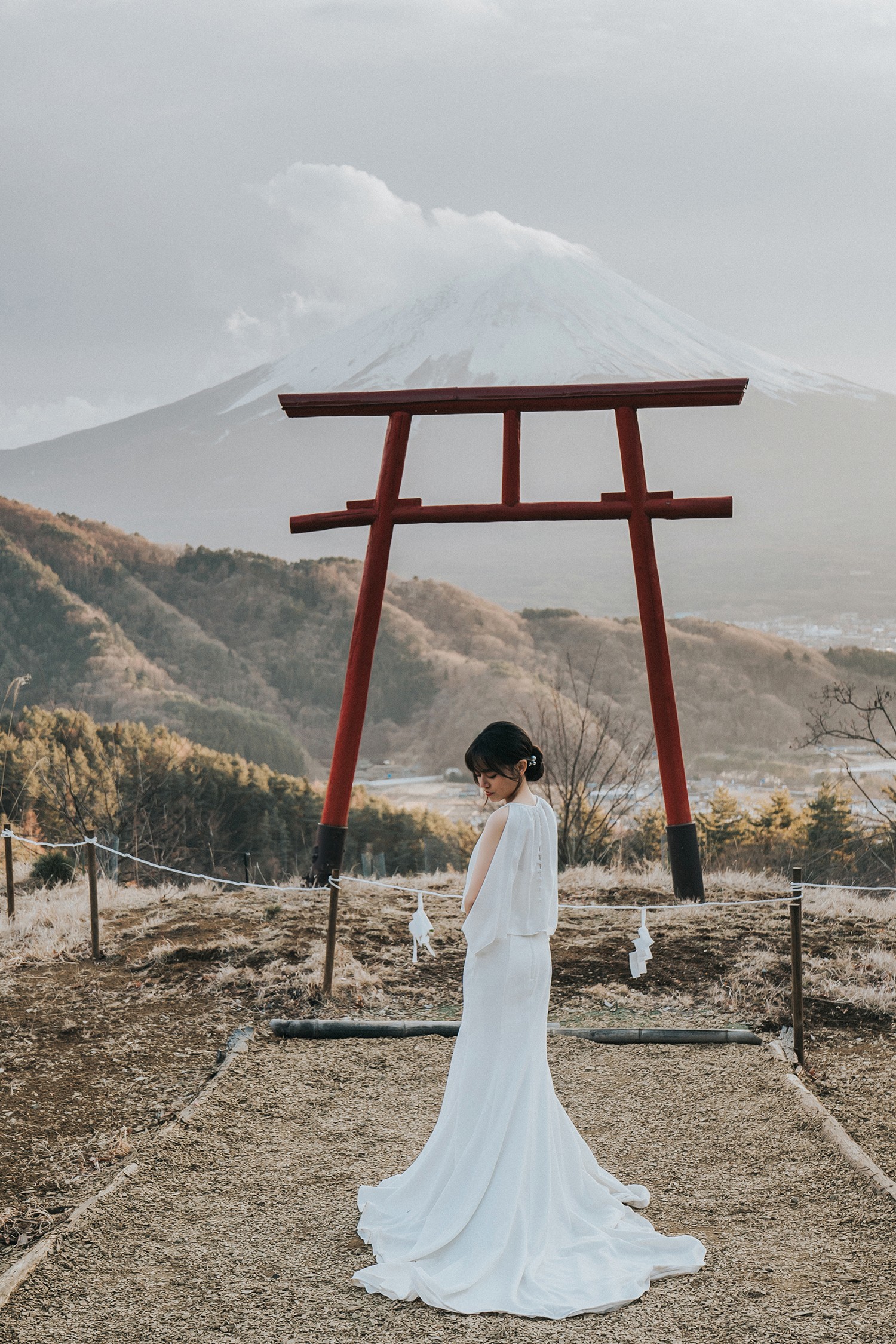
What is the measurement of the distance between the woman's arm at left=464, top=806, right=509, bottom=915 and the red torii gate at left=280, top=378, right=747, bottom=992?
3662mm

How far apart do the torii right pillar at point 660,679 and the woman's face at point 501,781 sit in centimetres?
376

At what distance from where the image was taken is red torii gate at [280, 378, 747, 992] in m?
6.62

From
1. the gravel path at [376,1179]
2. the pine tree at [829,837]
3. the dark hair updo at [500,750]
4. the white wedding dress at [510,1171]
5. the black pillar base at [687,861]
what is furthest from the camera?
the pine tree at [829,837]

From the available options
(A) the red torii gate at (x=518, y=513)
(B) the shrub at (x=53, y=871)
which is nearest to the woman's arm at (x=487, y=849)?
(A) the red torii gate at (x=518, y=513)

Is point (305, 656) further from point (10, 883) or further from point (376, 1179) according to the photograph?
point (376, 1179)

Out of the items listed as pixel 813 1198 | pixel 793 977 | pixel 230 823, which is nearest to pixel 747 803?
pixel 230 823

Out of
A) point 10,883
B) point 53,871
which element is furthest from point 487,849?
point 53,871

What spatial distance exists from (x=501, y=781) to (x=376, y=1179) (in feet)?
4.92

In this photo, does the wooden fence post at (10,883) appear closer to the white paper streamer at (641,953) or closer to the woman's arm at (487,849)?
the white paper streamer at (641,953)

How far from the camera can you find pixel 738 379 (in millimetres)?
6566

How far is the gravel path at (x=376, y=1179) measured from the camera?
2.55 metres

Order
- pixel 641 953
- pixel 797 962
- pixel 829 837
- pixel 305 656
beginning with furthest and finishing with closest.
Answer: pixel 305 656 < pixel 829 837 < pixel 641 953 < pixel 797 962

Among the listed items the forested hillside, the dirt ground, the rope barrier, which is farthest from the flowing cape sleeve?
the forested hillside

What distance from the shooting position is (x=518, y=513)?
6.76 metres
